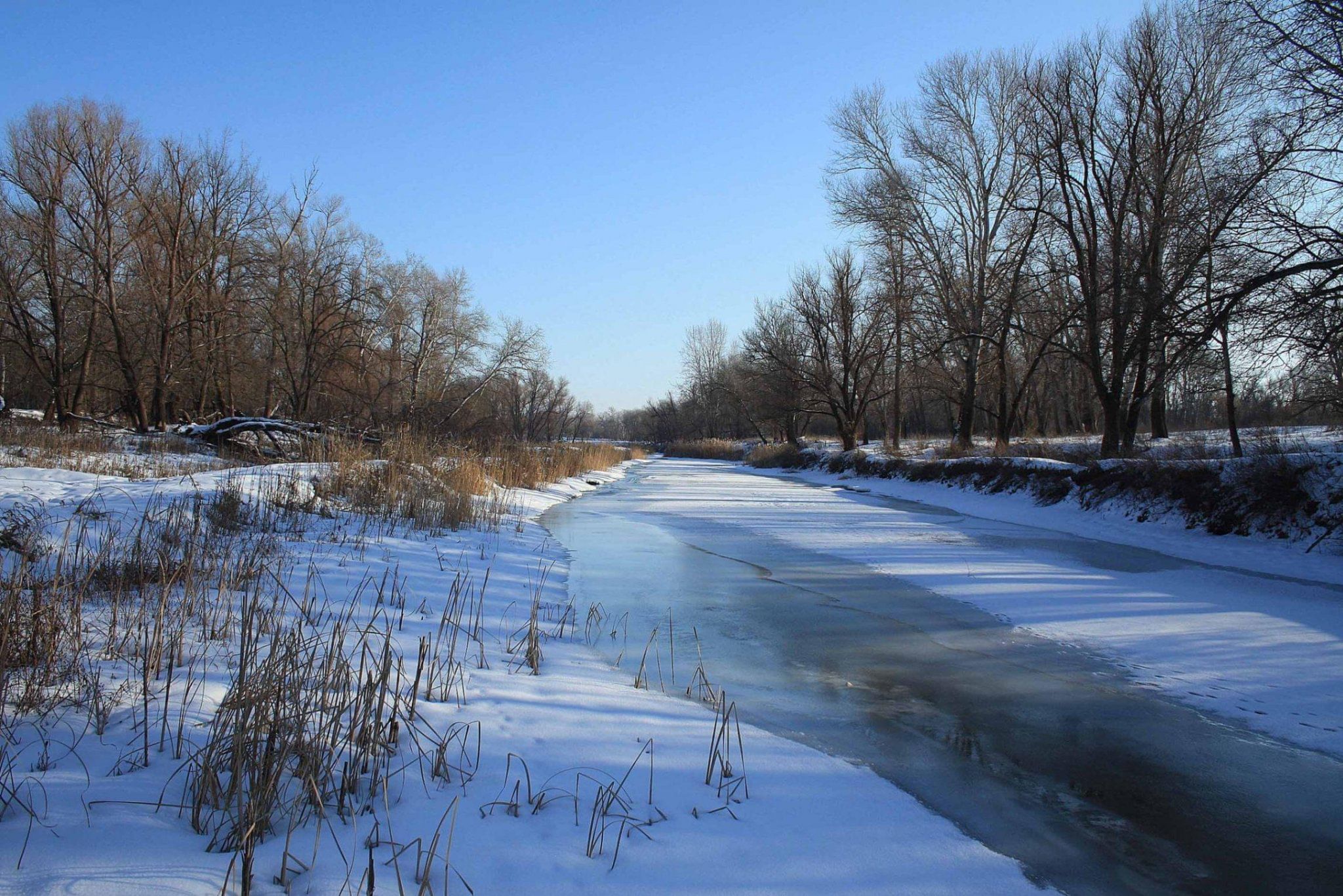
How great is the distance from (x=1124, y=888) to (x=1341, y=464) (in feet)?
33.1

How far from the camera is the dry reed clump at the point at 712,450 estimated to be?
54.2 m

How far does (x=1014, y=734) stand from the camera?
12.3 feet

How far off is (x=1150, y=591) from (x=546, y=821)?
23.7ft

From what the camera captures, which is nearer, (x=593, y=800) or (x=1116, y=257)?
(x=593, y=800)

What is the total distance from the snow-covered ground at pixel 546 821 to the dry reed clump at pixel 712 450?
48.4m

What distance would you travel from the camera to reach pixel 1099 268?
16062 mm

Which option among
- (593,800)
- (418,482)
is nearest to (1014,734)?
(593,800)

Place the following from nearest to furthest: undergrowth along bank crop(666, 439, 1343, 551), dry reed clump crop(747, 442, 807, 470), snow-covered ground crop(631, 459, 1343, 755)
→ 1. snow-covered ground crop(631, 459, 1343, 755)
2. undergrowth along bank crop(666, 439, 1343, 551)
3. dry reed clump crop(747, 442, 807, 470)

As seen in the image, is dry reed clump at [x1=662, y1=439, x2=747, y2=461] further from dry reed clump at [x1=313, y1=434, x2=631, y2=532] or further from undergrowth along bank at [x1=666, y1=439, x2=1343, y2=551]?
dry reed clump at [x1=313, y1=434, x2=631, y2=532]

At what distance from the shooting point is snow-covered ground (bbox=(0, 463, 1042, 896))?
6.88 ft

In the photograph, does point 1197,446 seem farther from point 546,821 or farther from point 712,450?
point 712,450

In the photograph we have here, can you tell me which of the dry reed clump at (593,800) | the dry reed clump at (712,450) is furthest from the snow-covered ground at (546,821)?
the dry reed clump at (712,450)

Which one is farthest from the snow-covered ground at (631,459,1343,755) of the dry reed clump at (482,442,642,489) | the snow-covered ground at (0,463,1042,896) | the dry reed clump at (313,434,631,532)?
the dry reed clump at (482,442,642,489)

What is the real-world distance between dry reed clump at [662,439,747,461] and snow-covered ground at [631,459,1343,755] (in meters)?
38.9
